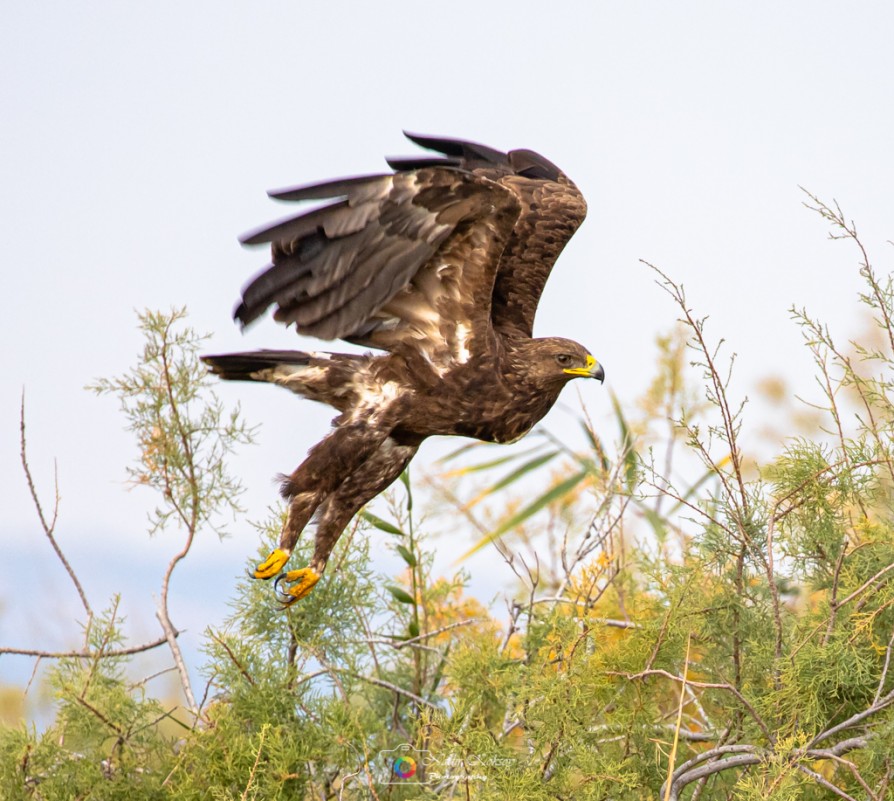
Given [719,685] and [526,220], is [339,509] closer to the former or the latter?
[719,685]

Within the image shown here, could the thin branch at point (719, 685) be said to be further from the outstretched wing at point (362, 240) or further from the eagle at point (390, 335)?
the outstretched wing at point (362, 240)

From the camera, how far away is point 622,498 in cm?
474

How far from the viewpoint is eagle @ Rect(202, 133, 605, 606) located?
13.6 ft

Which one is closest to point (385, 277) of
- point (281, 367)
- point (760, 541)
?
point (281, 367)

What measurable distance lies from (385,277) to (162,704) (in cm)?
178

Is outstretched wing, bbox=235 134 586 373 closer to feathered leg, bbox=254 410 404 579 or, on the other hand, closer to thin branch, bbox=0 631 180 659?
feathered leg, bbox=254 410 404 579

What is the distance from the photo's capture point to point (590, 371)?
471cm

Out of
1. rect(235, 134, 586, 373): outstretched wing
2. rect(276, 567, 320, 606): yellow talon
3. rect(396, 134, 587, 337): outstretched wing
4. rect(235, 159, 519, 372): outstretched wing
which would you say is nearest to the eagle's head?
rect(235, 134, 586, 373): outstretched wing

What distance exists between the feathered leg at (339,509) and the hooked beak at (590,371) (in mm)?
757

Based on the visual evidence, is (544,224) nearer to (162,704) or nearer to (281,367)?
(281,367)

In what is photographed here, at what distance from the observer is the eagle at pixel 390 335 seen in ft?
13.6

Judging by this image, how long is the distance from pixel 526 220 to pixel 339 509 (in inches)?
72.0

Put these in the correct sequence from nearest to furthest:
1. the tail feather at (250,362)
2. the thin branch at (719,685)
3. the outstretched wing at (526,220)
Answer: the thin branch at (719,685) < the tail feather at (250,362) < the outstretched wing at (526,220)

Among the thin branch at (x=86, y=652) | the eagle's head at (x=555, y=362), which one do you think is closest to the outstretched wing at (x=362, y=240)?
the eagle's head at (x=555, y=362)
